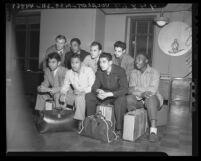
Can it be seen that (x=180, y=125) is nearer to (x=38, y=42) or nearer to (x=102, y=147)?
(x=102, y=147)

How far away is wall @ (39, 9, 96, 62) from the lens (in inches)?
98.3

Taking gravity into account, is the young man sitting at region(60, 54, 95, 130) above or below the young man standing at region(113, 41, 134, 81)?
below

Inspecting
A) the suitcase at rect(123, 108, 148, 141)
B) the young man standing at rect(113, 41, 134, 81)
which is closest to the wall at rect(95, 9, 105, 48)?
the young man standing at rect(113, 41, 134, 81)

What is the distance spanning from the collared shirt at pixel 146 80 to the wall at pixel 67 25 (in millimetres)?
818

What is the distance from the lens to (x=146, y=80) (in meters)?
2.77

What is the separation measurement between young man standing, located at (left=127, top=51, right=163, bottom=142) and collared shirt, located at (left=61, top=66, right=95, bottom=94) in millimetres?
503

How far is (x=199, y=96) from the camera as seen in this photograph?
76.6 inches

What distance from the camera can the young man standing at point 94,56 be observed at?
2.87m

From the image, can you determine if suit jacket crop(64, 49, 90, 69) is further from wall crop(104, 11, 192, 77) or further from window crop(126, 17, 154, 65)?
window crop(126, 17, 154, 65)

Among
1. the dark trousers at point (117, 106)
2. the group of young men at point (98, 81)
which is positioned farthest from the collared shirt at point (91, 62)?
the dark trousers at point (117, 106)

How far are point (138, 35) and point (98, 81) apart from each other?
1.11m

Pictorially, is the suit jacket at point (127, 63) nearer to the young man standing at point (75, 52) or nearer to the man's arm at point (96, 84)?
the man's arm at point (96, 84)

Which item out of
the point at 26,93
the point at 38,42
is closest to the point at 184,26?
the point at 38,42

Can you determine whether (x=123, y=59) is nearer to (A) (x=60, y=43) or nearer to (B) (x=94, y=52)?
(B) (x=94, y=52)
